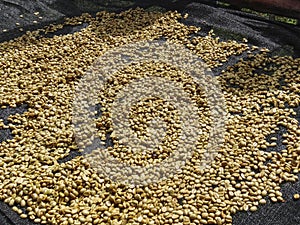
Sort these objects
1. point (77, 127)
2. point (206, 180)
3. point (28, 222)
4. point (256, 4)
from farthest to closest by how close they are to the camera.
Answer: point (256, 4) → point (77, 127) → point (206, 180) → point (28, 222)

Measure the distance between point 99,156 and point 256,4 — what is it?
8.31ft

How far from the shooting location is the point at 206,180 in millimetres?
2314

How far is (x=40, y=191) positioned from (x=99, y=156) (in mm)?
390

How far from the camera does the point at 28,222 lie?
6.98 ft

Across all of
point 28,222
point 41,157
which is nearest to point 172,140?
point 41,157

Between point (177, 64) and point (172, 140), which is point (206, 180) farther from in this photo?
point (177, 64)

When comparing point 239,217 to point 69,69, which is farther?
point 69,69

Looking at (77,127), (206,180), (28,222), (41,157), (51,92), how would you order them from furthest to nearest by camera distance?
(51,92) < (77,127) < (41,157) < (206,180) < (28,222)

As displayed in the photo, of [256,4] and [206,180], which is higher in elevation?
[256,4]

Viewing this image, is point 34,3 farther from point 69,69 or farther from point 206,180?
point 206,180

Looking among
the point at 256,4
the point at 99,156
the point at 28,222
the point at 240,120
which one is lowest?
the point at 28,222

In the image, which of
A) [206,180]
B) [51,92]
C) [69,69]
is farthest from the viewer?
[69,69]

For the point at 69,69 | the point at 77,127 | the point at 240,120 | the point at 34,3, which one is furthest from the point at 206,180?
the point at 34,3

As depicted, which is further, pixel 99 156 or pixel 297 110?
pixel 297 110
